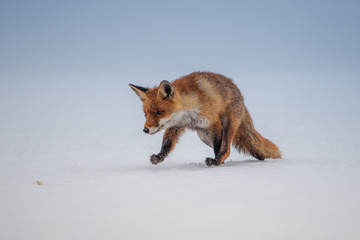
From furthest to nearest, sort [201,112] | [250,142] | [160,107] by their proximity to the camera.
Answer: [250,142], [201,112], [160,107]

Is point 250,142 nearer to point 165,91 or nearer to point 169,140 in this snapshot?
point 169,140

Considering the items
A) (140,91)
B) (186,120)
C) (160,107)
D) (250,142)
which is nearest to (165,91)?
(160,107)

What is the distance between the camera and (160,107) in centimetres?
→ 563

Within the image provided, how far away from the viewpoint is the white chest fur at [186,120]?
5.79 meters

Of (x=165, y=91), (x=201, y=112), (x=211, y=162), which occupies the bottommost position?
(x=211, y=162)

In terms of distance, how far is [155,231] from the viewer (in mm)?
3508

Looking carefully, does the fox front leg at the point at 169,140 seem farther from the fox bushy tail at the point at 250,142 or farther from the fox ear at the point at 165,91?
the fox bushy tail at the point at 250,142

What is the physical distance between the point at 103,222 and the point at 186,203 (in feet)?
3.31

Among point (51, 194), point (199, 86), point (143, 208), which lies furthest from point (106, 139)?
point (143, 208)

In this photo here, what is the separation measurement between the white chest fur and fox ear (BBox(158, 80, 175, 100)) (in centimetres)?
33

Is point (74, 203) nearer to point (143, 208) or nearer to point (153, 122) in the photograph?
point (143, 208)

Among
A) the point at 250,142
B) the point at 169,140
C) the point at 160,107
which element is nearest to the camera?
the point at 160,107

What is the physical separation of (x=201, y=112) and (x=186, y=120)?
30 cm

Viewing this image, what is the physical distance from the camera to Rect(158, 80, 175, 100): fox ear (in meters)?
5.61
